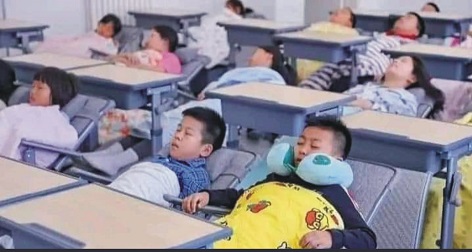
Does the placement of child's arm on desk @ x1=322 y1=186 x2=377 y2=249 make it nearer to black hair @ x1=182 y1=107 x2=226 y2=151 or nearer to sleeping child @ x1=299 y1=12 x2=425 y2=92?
black hair @ x1=182 y1=107 x2=226 y2=151

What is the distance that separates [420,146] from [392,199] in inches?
11.6

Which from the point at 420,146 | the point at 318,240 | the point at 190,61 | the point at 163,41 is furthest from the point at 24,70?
the point at 318,240

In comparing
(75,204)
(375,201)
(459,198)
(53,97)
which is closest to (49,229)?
(75,204)

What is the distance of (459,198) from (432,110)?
4.69 ft

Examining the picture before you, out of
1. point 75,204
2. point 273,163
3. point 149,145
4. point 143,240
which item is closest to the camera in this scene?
point 143,240

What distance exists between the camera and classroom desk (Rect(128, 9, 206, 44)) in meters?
6.74

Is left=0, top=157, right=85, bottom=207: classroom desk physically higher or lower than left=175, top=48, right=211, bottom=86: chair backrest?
higher

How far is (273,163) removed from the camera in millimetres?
2283

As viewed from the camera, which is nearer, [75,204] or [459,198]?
[75,204]

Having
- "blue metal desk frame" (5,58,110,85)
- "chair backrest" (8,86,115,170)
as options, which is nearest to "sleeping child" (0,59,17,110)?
"blue metal desk frame" (5,58,110,85)

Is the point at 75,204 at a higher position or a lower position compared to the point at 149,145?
higher

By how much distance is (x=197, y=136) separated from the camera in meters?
2.83

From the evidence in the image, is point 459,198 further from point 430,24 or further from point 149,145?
point 430,24

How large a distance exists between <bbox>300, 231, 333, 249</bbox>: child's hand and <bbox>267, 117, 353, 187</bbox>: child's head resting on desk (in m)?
0.20
